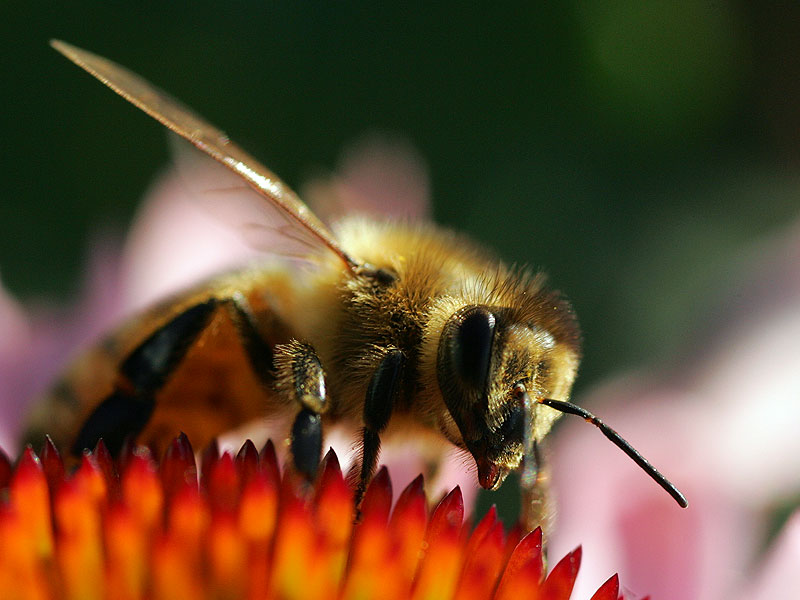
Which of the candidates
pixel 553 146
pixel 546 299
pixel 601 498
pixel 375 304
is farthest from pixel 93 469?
pixel 553 146

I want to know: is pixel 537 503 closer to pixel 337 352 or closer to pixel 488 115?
pixel 337 352

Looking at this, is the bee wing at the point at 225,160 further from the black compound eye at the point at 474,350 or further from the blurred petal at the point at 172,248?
the blurred petal at the point at 172,248

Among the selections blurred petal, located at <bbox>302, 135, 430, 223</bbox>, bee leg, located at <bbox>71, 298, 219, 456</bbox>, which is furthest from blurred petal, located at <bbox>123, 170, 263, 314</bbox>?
bee leg, located at <bbox>71, 298, 219, 456</bbox>

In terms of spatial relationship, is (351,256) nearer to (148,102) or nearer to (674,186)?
(148,102)

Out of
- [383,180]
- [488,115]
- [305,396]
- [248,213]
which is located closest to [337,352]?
[305,396]

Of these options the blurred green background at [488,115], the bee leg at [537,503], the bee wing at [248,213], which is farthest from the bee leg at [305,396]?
the blurred green background at [488,115]

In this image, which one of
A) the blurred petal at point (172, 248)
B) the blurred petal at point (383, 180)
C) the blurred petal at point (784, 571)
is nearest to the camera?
the blurred petal at point (784, 571)
